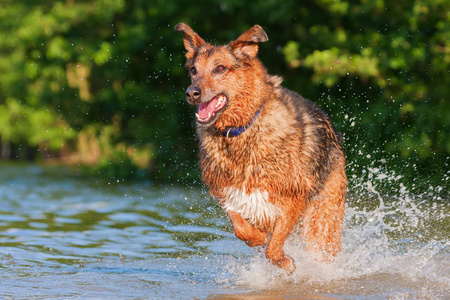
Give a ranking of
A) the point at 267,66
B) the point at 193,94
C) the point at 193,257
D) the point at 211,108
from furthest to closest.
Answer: the point at 267,66, the point at 193,257, the point at 211,108, the point at 193,94

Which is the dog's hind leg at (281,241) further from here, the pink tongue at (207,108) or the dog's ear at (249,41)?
the dog's ear at (249,41)

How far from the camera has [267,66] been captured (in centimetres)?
1744

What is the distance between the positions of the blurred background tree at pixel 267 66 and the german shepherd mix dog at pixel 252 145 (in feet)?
19.2

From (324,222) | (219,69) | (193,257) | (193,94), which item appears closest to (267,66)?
(193,257)

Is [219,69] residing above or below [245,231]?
above

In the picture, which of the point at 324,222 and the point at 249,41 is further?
the point at 324,222

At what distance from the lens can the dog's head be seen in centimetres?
621

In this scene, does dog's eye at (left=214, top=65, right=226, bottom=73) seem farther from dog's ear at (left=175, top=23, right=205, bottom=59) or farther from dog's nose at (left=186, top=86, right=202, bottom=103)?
dog's ear at (left=175, top=23, right=205, bottom=59)

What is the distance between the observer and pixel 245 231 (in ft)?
21.1

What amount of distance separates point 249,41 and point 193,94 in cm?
83

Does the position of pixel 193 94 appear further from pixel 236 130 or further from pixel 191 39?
pixel 191 39

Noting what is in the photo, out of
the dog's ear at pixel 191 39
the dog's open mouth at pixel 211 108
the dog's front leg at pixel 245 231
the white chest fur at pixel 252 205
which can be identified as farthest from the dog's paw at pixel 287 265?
the dog's ear at pixel 191 39

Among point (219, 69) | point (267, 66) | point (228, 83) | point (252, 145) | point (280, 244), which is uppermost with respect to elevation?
point (267, 66)

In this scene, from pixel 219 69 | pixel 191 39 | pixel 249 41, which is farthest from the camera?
pixel 191 39
